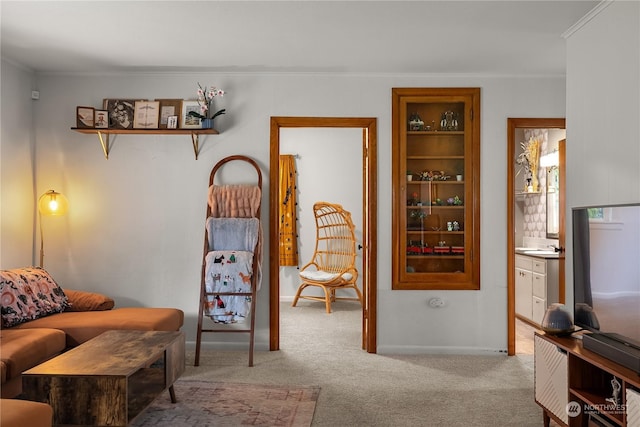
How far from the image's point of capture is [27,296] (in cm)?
410

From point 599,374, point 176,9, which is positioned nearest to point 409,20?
point 176,9

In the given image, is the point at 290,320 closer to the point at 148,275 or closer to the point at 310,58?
the point at 148,275

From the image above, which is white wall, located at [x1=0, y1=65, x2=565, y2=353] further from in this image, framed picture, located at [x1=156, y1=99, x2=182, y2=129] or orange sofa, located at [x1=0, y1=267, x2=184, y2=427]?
orange sofa, located at [x1=0, y1=267, x2=184, y2=427]

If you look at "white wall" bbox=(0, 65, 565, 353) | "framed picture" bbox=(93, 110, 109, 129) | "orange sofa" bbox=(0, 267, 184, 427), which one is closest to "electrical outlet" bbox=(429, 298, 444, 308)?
"white wall" bbox=(0, 65, 565, 353)

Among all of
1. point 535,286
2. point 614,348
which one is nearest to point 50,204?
point 614,348

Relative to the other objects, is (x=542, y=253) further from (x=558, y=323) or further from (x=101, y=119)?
(x=101, y=119)

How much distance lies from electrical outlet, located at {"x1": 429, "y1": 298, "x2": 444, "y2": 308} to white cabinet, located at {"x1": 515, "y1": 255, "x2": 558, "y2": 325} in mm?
1455

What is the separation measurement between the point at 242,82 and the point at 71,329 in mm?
2539

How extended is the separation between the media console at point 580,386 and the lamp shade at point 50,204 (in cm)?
401

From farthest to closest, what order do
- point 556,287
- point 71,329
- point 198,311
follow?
point 556,287 < point 198,311 < point 71,329

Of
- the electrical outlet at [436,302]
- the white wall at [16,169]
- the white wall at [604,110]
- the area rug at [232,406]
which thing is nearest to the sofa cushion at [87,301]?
the white wall at [16,169]

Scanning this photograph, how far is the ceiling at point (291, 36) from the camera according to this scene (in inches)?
135

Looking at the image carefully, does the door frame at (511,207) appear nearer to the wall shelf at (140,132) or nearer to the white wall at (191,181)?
the white wall at (191,181)

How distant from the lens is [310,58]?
4531 mm
